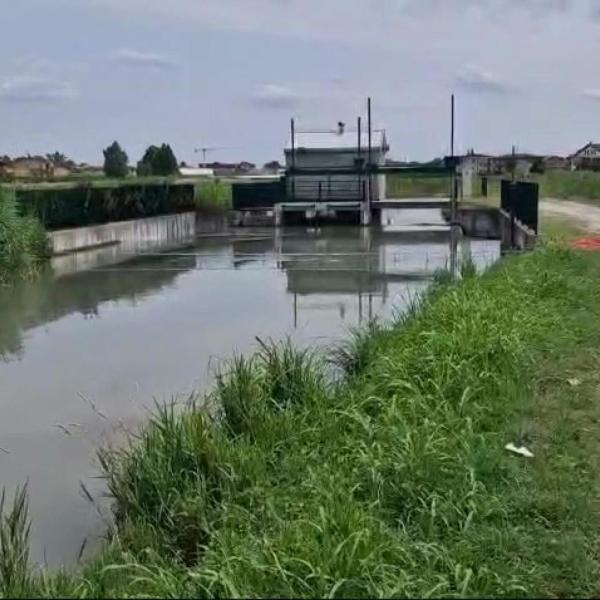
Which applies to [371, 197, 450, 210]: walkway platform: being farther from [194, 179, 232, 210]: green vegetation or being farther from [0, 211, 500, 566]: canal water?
[0, 211, 500, 566]: canal water

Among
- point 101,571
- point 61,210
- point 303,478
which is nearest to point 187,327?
point 303,478

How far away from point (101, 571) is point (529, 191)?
1472 cm

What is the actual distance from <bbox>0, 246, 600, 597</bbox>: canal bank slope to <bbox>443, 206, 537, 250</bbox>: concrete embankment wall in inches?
469

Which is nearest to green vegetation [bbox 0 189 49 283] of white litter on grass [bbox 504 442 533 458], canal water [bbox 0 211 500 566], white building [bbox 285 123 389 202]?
canal water [bbox 0 211 500 566]

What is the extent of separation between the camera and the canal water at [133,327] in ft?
16.5

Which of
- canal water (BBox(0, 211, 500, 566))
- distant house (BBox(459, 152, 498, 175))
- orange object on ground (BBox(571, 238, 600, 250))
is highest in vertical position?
distant house (BBox(459, 152, 498, 175))

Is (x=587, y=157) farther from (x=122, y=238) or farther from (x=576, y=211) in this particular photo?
(x=122, y=238)

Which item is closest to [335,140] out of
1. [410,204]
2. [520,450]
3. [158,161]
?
[410,204]

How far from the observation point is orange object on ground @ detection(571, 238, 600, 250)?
12.7 metres

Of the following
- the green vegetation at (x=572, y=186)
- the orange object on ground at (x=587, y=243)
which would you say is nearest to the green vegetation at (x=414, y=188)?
the green vegetation at (x=572, y=186)

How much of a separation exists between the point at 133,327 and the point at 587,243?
6.94 m

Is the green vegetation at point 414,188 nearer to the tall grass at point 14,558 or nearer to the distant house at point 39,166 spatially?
the distant house at point 39,166

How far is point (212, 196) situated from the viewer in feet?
88.2

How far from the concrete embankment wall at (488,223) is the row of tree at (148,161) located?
14.5m
